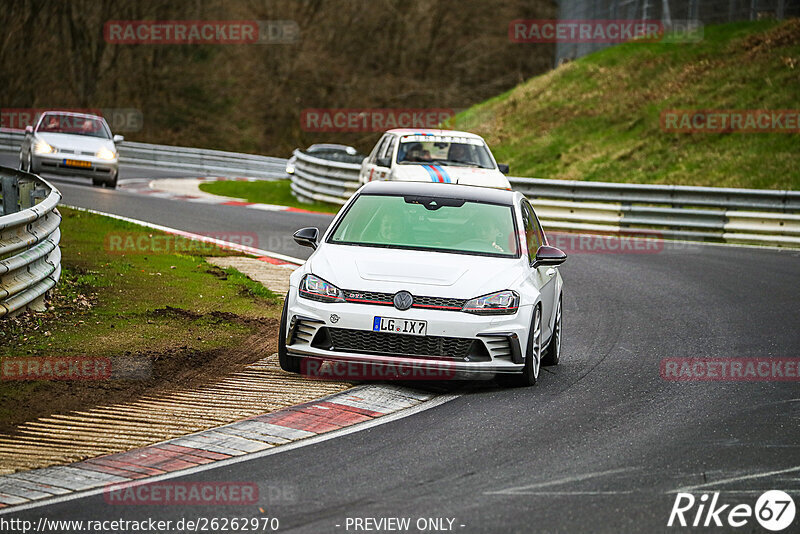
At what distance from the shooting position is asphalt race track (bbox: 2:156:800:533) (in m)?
5.64

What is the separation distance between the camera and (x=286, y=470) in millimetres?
6355

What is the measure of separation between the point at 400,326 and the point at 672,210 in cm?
1487

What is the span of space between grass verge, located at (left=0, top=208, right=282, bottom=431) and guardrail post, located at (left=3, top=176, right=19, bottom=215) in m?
0.92

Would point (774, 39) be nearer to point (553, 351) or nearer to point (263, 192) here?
point (263, 192)

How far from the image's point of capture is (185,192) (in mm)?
29250

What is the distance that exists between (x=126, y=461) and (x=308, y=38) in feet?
177

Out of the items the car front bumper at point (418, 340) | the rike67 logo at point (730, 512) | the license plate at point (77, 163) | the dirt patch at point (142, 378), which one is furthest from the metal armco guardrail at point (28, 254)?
the license plate at point (77, 163)

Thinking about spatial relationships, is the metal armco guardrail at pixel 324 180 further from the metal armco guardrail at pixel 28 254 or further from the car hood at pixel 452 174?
the metal armco guardrail at pixel 28 254

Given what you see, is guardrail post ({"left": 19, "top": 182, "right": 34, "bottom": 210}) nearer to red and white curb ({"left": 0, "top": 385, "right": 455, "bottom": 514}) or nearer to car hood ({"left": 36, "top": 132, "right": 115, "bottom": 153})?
red and white curb ({"left": 0, "top": 385, "right": 455, "bottom": 514})

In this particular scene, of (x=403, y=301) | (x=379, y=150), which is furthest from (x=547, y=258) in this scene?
(x=379, y=150)

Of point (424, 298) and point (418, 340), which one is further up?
point (424, 298)

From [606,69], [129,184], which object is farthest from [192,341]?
[606,69]

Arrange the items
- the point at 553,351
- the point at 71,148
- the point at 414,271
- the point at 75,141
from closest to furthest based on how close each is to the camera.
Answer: the point at 414,271 → the point at 553,351 → the point at 71,148 → the point at 75,141

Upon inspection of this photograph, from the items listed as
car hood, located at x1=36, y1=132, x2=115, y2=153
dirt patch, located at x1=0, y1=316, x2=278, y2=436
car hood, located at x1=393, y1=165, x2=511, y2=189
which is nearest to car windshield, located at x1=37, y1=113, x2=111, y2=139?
car hood, located at x1=36, y1=132, x2=115, y2=153
